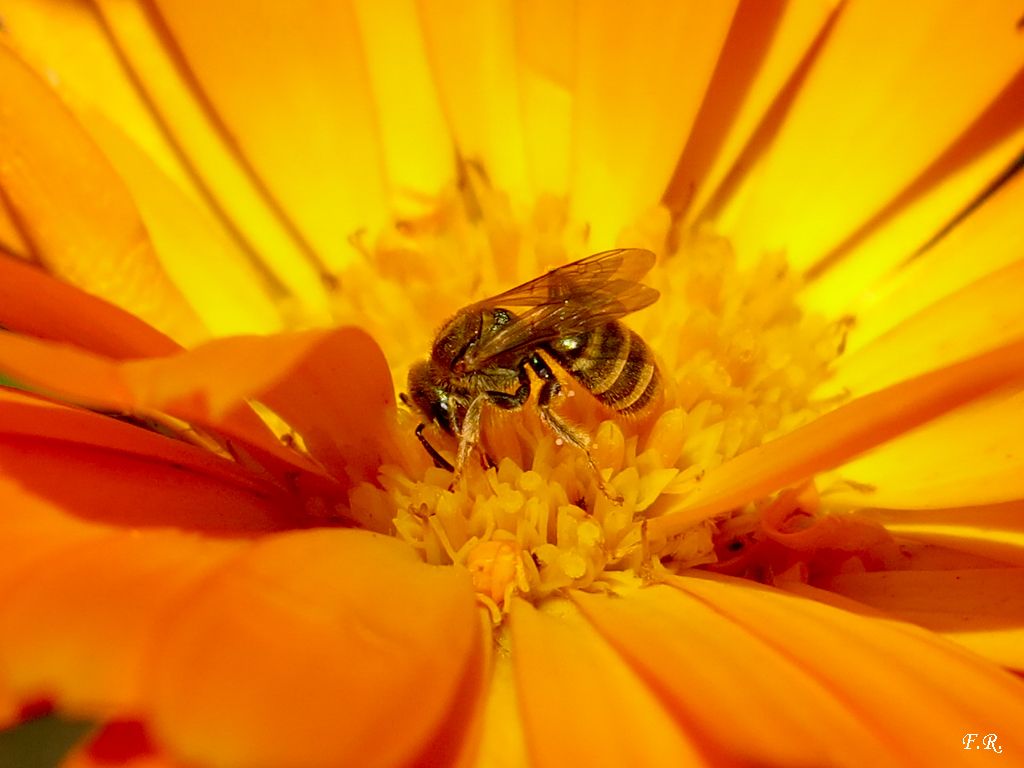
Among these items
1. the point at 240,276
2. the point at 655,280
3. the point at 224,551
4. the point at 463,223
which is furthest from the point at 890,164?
the point at 224,551

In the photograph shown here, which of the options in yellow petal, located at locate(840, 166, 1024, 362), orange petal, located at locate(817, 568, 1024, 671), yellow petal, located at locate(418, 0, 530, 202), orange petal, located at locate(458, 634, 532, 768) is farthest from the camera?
yellow petal, located at locate(418, 0, 530, 202)

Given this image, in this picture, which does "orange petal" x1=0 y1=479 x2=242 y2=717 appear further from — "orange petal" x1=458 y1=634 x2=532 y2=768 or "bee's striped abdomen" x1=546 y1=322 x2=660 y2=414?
"bee's striped abdomen" x1=546 y1=322 x2=660 y2=414

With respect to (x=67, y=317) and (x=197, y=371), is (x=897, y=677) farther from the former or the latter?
(x=67, y=317)

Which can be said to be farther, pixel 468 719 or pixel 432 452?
pixel 432 452

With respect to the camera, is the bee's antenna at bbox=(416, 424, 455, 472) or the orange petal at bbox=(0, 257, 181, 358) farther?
the bee's antenna at bbox=(416, 424, 455, 472)

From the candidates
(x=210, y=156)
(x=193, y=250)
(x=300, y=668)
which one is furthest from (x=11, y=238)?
(x=300, y=668)

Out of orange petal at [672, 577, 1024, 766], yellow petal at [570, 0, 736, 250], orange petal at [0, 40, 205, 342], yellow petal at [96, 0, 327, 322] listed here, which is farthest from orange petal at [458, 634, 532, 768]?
yellow petal at [570, 0, 736, 250]

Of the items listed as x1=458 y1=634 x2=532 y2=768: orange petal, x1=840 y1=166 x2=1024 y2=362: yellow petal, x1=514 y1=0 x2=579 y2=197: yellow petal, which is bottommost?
x1=458 y1=634 x2=532 y2=768: orange petal
